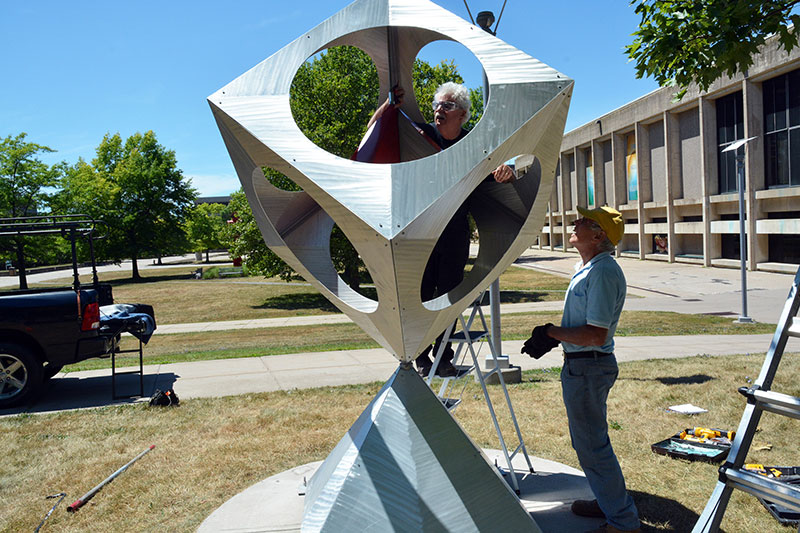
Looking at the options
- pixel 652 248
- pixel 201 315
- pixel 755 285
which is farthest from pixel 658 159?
pixel 201 315

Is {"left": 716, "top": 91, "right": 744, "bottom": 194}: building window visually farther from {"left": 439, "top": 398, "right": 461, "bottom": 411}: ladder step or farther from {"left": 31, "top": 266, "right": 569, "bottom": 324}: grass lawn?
{"left": 439, "top": 398, "right": 461, "bottom": 411}: ladder step

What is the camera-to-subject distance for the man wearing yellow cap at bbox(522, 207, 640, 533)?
12.0ft

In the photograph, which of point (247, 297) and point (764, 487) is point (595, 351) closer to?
point (764, 487)

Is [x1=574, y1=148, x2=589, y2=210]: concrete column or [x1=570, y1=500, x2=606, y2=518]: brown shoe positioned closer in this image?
[x1=570, y1=500, x2=606, y2=518]: brown shoe

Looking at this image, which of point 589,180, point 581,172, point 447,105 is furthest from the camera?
point 581,172

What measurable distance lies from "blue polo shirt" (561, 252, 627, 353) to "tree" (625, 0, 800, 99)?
2666mm

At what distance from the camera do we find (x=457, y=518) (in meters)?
3.28

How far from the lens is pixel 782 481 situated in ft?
13.9

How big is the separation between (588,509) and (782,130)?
89.9 ft

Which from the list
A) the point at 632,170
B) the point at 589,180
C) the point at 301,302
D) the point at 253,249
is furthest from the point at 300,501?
the point at 589,180

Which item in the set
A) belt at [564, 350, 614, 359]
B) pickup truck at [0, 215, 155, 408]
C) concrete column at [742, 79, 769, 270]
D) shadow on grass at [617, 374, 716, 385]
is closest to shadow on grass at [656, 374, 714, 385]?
shadow on grass at [617, 374, 716, 385]

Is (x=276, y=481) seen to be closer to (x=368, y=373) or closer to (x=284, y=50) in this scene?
(x=284, y=50)

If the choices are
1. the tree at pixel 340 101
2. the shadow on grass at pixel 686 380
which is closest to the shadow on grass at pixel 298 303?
the tree at pixel 340 101

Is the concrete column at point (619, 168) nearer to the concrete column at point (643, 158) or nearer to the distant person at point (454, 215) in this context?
the concrete column at point (643, 158)
